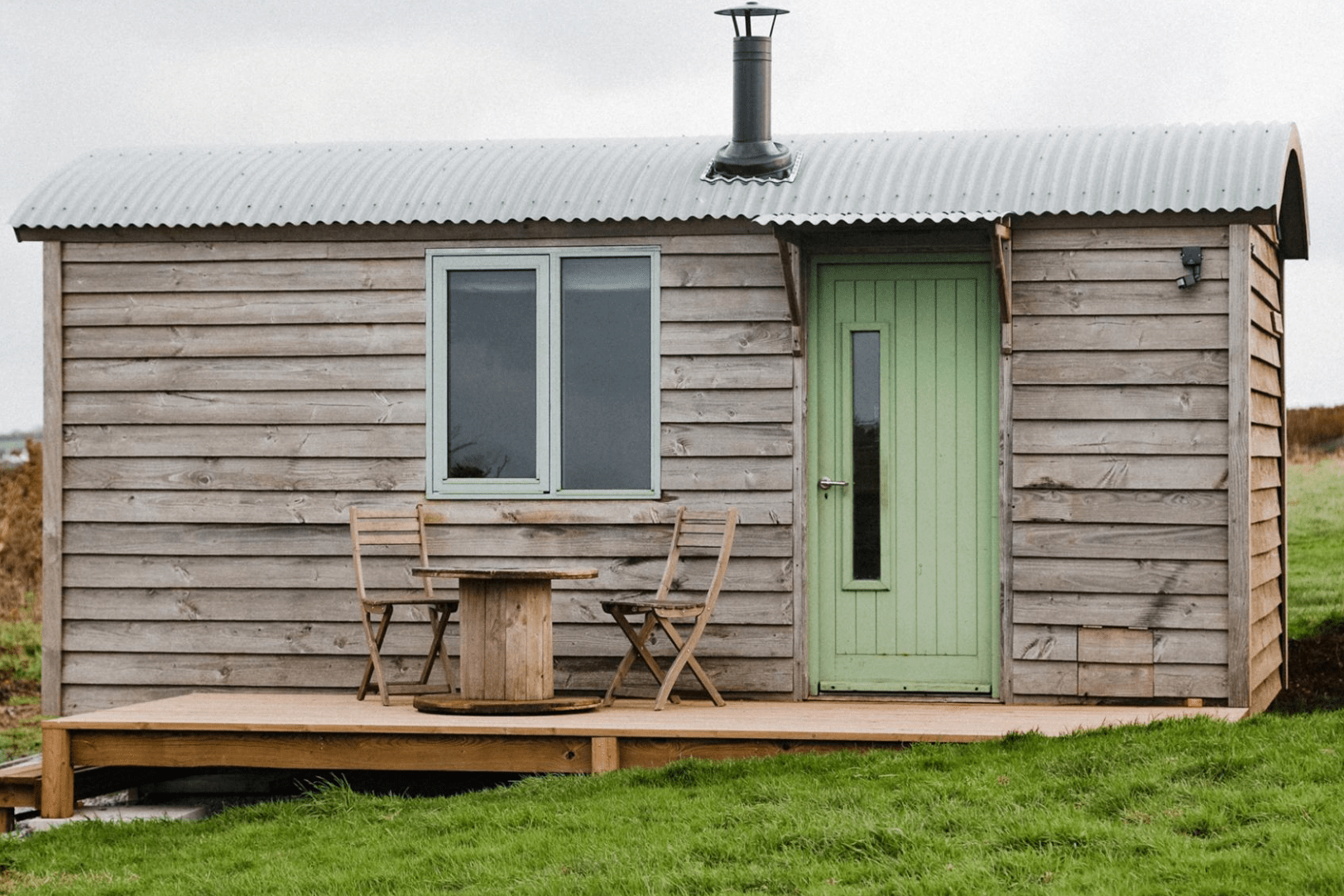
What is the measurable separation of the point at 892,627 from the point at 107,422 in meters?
4.19

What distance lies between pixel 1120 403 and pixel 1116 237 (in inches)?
31.0

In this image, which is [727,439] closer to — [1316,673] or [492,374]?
[492,374]

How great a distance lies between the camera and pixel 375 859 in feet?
18.8

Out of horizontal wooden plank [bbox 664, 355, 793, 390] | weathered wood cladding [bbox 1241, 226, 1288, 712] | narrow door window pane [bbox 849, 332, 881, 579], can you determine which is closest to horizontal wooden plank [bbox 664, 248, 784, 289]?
horizontal wooden plank [bbox 664, 355, 793, 390]

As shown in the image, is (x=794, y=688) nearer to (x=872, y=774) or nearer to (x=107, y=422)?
(x=872, y=774)

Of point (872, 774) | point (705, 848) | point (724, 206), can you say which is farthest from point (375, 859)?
point (724, 206)

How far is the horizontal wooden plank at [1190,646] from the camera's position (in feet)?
25.7

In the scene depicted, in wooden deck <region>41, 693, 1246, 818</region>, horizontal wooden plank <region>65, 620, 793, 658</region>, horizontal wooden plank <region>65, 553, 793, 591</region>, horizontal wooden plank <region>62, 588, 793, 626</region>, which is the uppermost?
horizontal wooden plank <region>65, 553, 793, 591</region>

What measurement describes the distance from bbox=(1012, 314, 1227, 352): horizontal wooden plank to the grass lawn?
1875mm

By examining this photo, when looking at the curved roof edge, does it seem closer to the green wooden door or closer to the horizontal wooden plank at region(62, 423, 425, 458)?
the green wooden door

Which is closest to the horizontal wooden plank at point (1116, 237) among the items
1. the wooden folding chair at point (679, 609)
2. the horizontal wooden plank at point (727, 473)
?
the horizontal wooden plank at point (727, 473)

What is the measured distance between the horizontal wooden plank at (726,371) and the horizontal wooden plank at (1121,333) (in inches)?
44.8

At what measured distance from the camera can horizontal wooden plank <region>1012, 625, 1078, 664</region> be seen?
798cm

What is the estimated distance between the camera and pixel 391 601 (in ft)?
25.4
